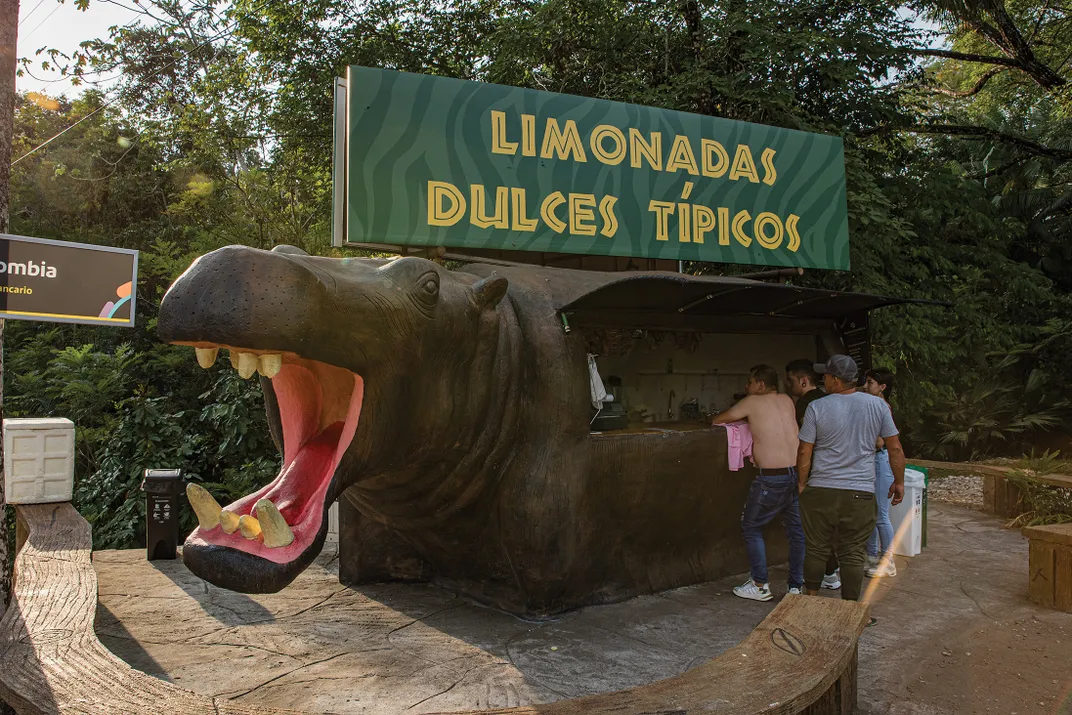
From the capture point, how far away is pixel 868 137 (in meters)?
12.3

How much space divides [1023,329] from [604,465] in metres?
11.3

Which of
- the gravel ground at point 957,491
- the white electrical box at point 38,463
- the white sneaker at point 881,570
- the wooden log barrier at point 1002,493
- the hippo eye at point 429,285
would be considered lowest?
the white sneaker at point 881,570

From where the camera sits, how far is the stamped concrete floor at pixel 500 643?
407 cm

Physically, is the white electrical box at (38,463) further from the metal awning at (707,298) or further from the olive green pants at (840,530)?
the olive green pants at (840,530)

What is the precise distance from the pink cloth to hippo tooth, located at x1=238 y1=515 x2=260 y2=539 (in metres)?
3.53

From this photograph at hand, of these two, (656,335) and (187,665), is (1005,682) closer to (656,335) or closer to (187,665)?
(656,335)

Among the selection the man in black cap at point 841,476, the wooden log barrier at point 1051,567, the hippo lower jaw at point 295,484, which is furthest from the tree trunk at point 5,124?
the wooden log barrier at point 1051,567

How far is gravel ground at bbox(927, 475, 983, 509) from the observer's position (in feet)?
33.9

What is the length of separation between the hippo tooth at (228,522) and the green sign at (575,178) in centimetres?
247

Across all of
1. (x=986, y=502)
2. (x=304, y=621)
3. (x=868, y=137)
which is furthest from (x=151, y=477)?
(x=868, y=137)

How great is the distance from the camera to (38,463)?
633cm

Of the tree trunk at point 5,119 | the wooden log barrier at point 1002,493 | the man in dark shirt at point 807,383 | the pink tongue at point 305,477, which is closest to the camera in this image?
the pink tongue at point 305,477

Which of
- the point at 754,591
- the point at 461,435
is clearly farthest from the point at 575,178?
the point at 754,591

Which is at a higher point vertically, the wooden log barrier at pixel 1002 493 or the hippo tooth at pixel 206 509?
the hippo tooth at pixel 206 509
